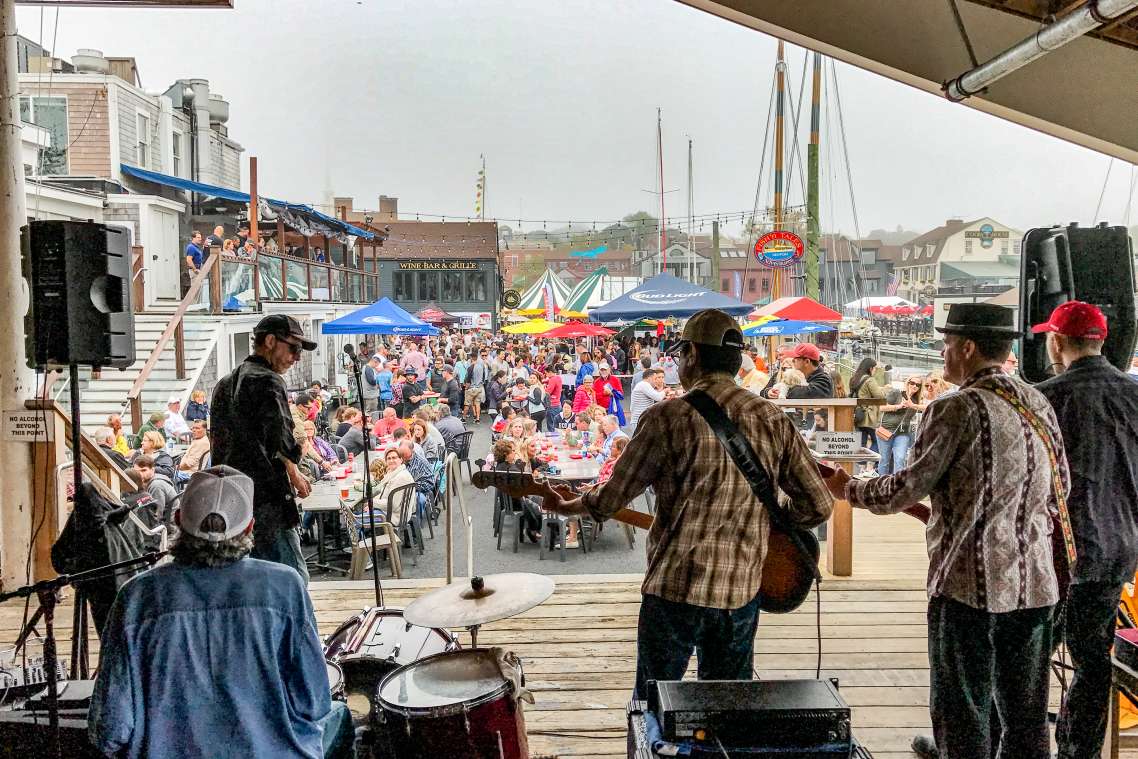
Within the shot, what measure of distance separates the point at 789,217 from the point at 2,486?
20.0 m

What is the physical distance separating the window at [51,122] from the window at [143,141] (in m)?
1.49

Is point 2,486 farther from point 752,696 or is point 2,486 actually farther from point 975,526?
point 975,526

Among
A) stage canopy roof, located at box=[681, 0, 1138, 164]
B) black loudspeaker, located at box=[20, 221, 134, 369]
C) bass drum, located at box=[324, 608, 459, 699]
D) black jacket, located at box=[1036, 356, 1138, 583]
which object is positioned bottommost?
bass drum, located at box=[324, 608, 459, 699]

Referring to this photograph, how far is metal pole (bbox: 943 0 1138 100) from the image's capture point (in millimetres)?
3307

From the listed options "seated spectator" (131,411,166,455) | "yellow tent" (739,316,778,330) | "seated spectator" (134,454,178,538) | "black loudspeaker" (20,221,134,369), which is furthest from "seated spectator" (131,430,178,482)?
"yellow tent" (739,316,778,330)

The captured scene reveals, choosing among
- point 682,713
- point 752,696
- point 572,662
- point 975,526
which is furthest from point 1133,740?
point 572,662

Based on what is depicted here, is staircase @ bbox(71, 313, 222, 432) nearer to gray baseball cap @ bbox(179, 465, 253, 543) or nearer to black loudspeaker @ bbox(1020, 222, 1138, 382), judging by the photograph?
gray baseball cap @ bbox(179, 465, 253, 543)

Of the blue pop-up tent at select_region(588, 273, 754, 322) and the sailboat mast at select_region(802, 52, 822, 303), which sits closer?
the blue pop-up tent at select_region(588, 273, 754, 322)

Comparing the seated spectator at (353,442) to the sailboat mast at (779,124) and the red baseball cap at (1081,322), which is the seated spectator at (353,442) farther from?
the sailboat mast at (779,124)

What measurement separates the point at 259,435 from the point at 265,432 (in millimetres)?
44

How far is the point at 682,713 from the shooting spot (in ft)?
5.97

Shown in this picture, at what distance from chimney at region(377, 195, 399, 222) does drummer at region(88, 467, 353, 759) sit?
36917 mm

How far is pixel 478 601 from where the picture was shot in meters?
2.59

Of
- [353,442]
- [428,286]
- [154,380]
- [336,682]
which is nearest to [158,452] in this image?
[353,442]
